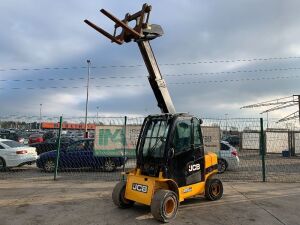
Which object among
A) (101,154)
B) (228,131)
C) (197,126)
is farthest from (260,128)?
(101,154)

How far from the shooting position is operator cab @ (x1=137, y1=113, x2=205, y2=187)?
24.9ft

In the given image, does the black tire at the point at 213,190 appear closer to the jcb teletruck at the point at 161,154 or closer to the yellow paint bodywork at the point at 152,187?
the jcb teletruck at the point at 161,154

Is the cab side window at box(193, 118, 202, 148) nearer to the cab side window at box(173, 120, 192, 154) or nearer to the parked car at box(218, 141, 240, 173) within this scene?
the cab side window at box(173, 120, 192, 154)

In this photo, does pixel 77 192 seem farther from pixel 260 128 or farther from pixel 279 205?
pixel 260 128

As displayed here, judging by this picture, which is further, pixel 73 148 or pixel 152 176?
pixel 73 148

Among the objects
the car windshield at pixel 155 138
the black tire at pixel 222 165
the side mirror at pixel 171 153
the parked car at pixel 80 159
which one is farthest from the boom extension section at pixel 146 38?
the black tire at pixel 222 165

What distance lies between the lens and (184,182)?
26.0 feet

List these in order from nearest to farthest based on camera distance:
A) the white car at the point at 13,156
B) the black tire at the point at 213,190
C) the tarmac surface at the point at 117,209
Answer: the tarmac surface at the point at 117,209 → the black tire at the point at 213,190 → the white car at the point at 13,156

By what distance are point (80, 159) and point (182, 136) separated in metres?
7.95

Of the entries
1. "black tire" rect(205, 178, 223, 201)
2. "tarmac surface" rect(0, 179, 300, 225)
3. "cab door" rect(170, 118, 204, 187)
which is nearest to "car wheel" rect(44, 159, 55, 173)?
"tarmac surface" rect(0, 179, 300, 225)

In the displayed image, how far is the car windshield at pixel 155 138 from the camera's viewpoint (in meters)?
7.76

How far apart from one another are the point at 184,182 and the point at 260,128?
5592mm

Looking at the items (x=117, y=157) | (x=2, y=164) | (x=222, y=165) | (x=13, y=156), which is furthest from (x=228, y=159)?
(x=2, y=164)

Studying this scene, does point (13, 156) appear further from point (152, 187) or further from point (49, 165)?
point (152, 187)
